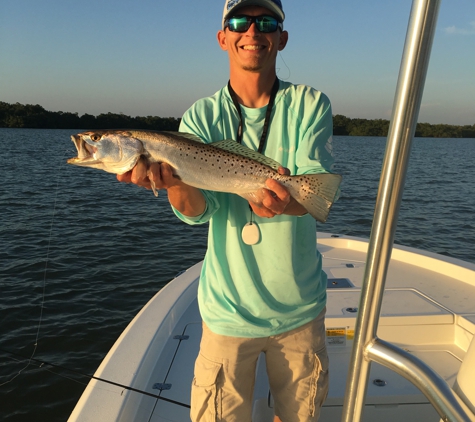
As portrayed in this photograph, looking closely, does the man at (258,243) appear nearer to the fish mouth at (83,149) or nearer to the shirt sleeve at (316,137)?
the shirt sleeve at (316,137)

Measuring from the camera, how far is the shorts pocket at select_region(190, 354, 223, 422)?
111 inches

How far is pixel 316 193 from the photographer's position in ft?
9.04

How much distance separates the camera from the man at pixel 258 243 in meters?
2.81

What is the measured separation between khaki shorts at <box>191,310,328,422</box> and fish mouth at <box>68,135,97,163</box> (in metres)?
1.45

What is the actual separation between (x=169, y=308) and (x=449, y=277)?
3.68 metres

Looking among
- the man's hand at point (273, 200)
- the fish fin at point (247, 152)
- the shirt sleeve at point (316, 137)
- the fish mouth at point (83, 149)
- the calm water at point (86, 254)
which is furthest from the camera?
the calm water at point (86, 254)

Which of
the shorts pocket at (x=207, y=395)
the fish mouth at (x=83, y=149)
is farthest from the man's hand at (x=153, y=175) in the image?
the shorts pocket at (x=207, y=395)

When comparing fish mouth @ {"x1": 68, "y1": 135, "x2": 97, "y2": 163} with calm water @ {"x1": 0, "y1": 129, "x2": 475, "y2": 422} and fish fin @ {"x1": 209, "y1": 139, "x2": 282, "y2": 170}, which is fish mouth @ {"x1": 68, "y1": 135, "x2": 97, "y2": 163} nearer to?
calm water @ {"x1": 0, "y1": 129, "x2": 475, "y2": 422}

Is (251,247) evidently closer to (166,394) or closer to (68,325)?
(166,394)

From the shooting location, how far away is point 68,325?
8.98 metres

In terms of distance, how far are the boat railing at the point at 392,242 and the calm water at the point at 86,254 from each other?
2937 millimetres

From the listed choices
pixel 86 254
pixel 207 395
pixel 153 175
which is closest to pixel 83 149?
pixel 153 175

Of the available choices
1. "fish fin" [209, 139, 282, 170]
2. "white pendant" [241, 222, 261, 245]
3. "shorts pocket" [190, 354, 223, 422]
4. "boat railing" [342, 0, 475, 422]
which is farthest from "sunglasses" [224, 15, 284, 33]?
"shorts pocket" [190, 354, 223, 422]

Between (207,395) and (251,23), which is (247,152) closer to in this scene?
(251,23)
